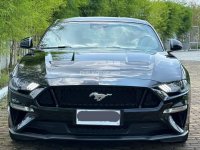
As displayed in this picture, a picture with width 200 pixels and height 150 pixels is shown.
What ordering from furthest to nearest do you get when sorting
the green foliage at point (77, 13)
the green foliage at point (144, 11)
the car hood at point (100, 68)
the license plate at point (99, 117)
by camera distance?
the green foliage at point (144, 11) < the green foliage at point (77, 13) < the car hood at point (100, 68) < the license plate at point (99, 117)

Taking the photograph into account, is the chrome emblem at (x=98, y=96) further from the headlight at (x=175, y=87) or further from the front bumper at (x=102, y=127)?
the headlight at (x=175, y=87)

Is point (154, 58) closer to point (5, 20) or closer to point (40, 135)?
point (40, 135)

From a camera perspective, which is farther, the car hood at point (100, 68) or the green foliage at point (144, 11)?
the green foliage at point (144, 11)

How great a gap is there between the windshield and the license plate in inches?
60.7

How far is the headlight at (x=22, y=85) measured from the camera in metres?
4.25

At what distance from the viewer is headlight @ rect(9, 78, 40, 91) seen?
425 centimetres

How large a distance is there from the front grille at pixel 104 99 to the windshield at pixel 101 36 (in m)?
1.37

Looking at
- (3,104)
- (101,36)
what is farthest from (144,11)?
(101,36)

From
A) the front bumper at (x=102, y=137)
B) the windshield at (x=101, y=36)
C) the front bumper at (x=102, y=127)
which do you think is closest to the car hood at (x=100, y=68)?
the front bumper at (x=102, y=127)

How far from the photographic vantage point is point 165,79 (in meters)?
4.34

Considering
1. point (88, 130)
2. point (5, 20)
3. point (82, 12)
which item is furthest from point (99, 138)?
point (82, 12)

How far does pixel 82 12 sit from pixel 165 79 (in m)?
17.7

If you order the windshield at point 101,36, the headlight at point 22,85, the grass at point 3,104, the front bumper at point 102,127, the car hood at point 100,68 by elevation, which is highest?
the windshield at point 101,36

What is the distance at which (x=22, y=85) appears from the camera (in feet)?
14.3
